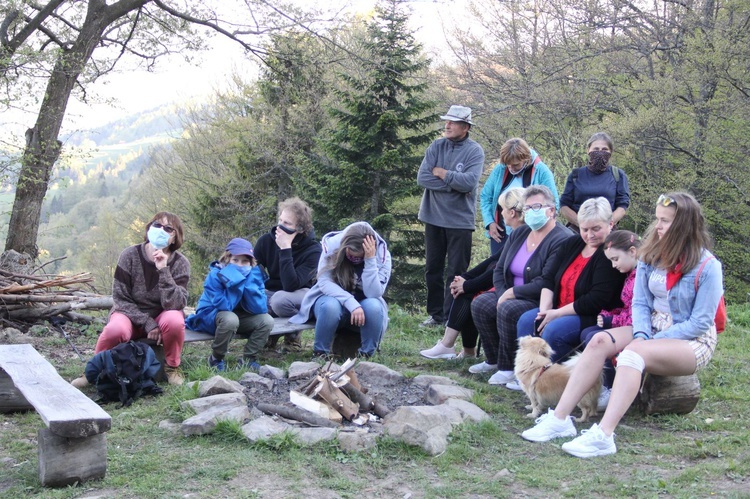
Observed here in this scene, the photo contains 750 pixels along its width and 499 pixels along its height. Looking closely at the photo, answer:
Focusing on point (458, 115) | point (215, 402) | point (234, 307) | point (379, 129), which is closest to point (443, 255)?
point (458, 115)

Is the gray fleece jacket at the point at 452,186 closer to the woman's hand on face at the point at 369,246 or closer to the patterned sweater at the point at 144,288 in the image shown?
the woman's hand on face at the point at 369,246

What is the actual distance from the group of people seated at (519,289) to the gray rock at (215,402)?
3.01ft

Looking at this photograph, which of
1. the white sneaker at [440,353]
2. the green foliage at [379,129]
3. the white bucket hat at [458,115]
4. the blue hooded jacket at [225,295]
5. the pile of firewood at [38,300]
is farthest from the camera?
the green foliage at [379,129]

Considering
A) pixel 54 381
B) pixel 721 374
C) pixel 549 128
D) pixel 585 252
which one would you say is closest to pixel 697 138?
pixel 549 128

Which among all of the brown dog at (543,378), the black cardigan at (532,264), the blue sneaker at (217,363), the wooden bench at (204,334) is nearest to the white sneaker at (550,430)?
the brown dog at (543,378)

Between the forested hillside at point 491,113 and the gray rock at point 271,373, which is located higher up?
the forested hillside at point 491,113

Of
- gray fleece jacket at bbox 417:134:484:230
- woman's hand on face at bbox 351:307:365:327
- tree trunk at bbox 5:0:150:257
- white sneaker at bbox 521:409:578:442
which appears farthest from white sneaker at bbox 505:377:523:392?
tree trunk at bbox 5:0:150:257

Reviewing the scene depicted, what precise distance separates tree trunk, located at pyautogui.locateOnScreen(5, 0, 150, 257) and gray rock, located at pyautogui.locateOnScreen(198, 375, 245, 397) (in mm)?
6315

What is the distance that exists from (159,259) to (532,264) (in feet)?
9.75

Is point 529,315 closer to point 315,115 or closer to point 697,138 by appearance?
point 697,138

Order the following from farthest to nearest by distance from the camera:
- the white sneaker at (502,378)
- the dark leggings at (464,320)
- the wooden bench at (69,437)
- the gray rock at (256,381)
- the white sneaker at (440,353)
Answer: the white sneaker at (440,353)
the dark leggings at (464,320)
the white sneaker at (502,378)
the gray rock at (256,381)
the wooden bench at (69,437)

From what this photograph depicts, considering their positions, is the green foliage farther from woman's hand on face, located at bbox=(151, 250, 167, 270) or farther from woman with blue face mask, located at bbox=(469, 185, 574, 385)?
woman's hand on face, located at bbox=(151, 250, 167, 270)

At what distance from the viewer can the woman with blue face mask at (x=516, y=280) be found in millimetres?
5367

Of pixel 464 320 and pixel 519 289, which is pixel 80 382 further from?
pixel 519 289
